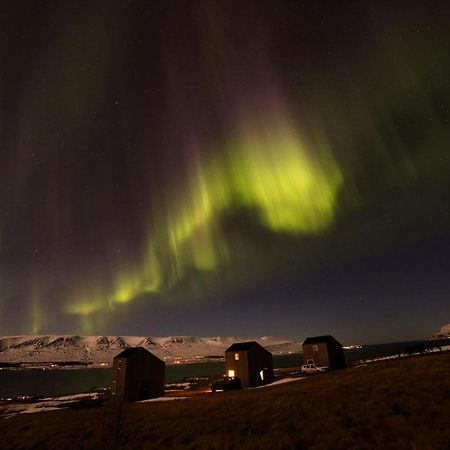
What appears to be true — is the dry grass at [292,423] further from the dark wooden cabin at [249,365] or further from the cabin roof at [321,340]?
the cabin roof at [321,340]

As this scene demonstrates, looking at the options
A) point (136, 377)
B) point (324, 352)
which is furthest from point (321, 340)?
point (136, 377)

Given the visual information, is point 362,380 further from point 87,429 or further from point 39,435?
point 39,435

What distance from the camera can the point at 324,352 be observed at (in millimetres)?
55375

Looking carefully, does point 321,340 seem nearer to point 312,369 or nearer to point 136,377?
point 312,369

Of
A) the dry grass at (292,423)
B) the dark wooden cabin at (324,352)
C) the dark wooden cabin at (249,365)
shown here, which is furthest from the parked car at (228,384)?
the dry grass at (292,423)

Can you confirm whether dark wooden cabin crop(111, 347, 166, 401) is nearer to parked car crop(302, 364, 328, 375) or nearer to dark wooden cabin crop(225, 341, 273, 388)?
dark wooden cabin crop(225, 341, 273, 388)

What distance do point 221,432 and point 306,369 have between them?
38814 millimetres

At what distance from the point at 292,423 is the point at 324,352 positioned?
40919 mm

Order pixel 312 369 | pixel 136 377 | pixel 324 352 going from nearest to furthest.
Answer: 1. pixel 136 377
2. pixel 312 369
3. pixel 324 352

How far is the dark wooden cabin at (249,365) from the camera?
4825 centimetres

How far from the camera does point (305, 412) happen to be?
20031 millimetres

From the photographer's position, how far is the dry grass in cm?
1466

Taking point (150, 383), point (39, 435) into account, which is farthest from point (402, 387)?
point (150, 383)

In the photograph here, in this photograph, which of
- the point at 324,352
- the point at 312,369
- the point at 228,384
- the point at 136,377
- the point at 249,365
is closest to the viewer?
the point at 228,384
